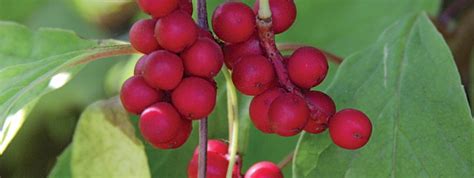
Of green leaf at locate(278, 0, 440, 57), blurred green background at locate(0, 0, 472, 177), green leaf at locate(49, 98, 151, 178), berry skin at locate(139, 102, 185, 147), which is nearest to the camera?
berry skin at locate(139, 102, 185, 147)

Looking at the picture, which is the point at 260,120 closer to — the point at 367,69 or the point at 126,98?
the point at 126,98

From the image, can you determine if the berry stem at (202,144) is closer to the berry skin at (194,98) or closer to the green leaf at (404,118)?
the berry skin at (194,98)

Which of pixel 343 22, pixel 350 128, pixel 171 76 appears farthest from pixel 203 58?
pixel 343 22

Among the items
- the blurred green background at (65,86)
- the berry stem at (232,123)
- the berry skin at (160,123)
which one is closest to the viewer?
the berry skin at (160,123)

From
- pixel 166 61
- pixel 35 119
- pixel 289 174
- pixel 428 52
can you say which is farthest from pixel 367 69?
pixel 35 119

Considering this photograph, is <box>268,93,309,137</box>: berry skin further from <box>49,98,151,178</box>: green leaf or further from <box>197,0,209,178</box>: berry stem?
<box>49,98,151,178</box>: green leaf

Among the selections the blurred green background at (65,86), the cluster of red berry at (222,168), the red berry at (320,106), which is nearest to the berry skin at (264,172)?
the cluster of red berry at (222,168)

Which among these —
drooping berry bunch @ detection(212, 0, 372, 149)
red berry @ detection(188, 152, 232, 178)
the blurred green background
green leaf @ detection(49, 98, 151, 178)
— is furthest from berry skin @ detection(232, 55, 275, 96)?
the blurred green background
